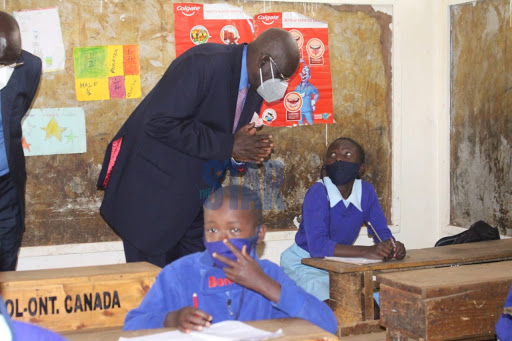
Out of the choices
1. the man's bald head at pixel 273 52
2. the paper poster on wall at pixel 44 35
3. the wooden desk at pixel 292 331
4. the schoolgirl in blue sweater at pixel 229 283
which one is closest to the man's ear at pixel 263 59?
the man's bald head at pixel 273 52

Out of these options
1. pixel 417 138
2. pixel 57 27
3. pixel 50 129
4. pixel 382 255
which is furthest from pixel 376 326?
pixel 57 27

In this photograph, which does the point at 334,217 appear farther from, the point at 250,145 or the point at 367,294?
the point at 250,145

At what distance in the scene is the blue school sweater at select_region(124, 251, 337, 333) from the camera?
2268mm

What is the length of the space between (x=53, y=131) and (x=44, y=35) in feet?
2.09

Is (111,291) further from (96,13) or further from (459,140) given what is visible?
(459,140)

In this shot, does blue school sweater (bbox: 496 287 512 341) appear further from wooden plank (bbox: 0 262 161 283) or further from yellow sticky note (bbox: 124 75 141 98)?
yellow sticky note (bbox: 124 75 141 98)

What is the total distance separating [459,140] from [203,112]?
3029 mm

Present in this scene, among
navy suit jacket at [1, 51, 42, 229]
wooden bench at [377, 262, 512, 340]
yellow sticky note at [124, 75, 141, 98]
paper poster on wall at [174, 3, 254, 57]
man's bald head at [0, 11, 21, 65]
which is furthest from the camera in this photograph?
paper poster on wall at [174, 3, 254, 57]

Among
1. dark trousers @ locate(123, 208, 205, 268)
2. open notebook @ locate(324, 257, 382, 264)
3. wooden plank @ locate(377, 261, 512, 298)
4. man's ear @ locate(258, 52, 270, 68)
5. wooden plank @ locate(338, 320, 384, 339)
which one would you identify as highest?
man's ear @ locate(258, 52, 270, 68)

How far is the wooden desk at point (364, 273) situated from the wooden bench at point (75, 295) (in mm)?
1221

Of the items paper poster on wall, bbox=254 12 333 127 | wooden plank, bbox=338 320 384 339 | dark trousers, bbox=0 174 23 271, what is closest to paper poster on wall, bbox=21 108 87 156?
dark trousers, bbox=0 174 23 271

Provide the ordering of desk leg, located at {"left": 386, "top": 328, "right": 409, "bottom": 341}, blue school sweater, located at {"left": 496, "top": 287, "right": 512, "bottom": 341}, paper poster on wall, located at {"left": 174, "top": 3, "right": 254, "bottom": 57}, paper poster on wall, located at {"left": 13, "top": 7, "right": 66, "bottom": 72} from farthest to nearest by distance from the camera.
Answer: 1. paper poster on wall, located at {"left": 174, "top": 3, "right": 254, "bottom": 57}
2. paper poster on wall, located at {"left": 13, "top": 7, "right": 66, "bottom": 72}
3. desk leg, located at {"left": 386, "top": 328, "right": 409, "bottom": 341}
4. blue school sweater, located at {"left": 496, "top": 287, "right": 512, "bottom": 341}

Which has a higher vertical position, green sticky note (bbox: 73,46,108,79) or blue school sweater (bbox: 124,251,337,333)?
green sticky note (bbox: 73,46,108,79)

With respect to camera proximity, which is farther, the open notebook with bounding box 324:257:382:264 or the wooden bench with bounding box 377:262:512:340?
the open notebook with bounding box 324:257:382:264
